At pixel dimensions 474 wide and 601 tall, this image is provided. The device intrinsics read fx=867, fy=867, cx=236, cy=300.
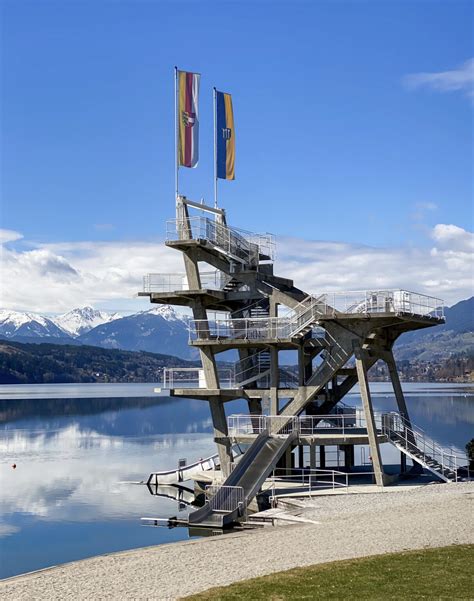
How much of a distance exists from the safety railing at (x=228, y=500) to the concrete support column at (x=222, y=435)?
28.0 feet

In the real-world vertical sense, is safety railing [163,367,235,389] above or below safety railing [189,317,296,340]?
below

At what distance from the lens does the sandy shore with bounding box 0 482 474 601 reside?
21203 mm

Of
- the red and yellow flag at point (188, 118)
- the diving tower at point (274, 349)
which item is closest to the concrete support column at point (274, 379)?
the diving tower at point (274, 349)

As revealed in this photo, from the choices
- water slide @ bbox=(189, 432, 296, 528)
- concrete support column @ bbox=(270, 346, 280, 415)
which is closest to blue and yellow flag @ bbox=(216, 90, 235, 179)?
concrete support column @ bbox=(270, 346, 280, 415)

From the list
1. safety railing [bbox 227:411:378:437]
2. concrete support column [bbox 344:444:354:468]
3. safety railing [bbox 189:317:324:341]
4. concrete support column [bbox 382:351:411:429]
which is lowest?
concrete support column [bbox 344:444:354:468]

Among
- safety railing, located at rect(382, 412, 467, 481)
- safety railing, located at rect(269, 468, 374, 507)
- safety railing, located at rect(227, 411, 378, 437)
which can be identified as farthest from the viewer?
safety railing, located at rect(227, 411, 378, 437)

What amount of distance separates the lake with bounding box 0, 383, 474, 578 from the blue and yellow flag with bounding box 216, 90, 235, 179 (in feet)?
60.9

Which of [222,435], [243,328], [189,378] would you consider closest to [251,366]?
[243,328]

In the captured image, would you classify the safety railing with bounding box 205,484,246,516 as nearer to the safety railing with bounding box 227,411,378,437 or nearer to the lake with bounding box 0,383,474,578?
the lake with bounding box 0,383,474,578

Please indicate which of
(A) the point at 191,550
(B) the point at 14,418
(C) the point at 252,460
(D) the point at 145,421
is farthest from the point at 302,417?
(B) the point at 14,418

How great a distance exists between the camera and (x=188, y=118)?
149 feet

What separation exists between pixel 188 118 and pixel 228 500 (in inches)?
810

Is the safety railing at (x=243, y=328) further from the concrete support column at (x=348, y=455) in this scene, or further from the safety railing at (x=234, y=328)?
the concrete support column at (x=348, y=455)

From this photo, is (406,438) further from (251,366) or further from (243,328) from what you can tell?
(243,328)
